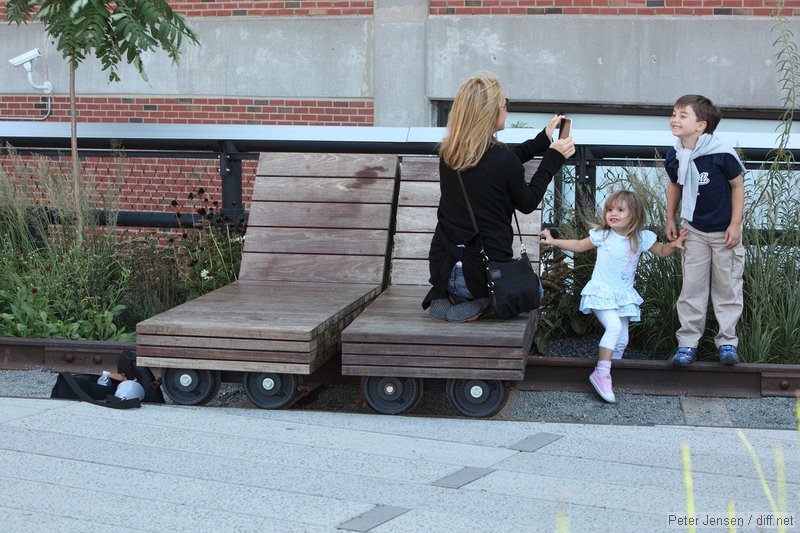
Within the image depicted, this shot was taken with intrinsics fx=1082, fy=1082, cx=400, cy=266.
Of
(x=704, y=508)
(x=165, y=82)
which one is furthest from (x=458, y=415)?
(x=165, y=82)

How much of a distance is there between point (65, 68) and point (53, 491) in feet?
31.7

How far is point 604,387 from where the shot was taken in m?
5.62

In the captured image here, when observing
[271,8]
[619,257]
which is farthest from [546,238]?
[271,8]


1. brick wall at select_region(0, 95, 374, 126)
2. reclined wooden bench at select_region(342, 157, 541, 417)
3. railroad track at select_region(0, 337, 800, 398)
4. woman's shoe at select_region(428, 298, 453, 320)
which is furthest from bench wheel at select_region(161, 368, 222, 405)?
brick wall at select_region(0, 95, 374, 126)

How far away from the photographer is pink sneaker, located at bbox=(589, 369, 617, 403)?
5609 mm

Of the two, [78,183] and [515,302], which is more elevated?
[78,183]

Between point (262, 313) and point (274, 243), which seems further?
point (274, 243)

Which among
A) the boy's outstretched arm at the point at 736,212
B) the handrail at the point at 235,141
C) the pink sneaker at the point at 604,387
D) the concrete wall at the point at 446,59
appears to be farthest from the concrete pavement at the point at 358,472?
the concrete wall at the point at 446,59

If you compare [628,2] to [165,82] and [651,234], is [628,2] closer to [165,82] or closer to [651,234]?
[165,82]

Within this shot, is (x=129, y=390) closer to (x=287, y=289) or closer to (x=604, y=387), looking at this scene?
(x=287, y=289)

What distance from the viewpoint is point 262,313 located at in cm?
556

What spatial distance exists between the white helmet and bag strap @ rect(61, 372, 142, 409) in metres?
0.05

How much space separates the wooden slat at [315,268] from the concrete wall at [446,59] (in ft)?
17.9

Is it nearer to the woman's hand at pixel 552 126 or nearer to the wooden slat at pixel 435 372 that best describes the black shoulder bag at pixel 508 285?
the wooden slat at pixel 435 372
